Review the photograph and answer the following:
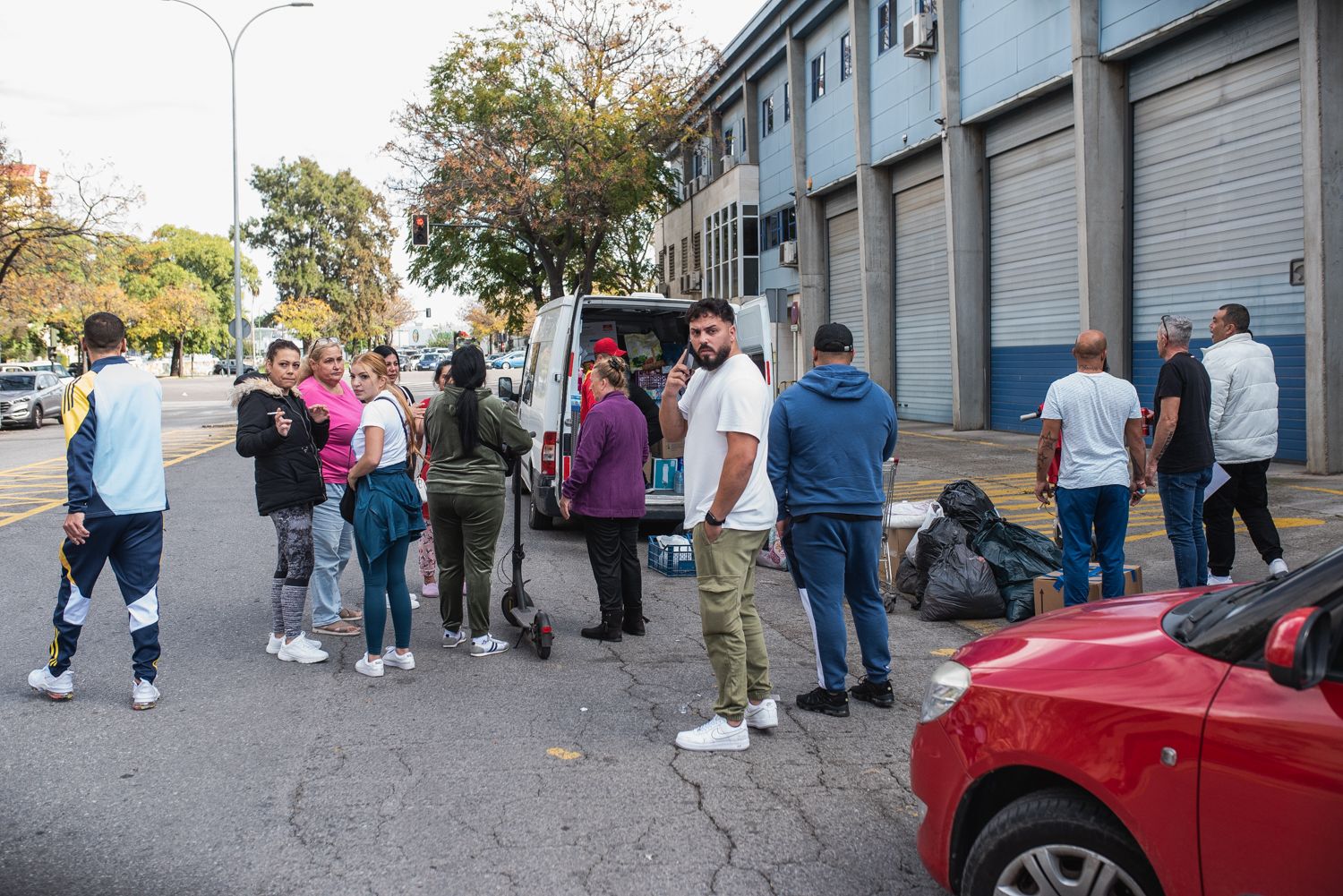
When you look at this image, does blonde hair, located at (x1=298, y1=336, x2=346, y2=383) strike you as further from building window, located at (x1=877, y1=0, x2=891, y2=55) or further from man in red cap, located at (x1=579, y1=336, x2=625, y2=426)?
building window, located at (x1=877, y1=0, x2=891, y2=55)

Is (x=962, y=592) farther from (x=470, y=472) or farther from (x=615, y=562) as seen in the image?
(x=470, y=472)

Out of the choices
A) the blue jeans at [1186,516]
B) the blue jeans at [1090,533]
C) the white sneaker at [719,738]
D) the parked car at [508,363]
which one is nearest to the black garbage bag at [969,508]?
the blue jeans at [1186,516]

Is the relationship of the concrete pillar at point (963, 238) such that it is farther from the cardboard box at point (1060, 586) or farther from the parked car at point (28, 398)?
the parked car at point (28, 398)

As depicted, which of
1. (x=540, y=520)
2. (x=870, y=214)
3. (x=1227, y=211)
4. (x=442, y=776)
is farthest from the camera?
(x=870, y=214)

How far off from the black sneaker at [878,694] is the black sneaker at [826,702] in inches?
4.4

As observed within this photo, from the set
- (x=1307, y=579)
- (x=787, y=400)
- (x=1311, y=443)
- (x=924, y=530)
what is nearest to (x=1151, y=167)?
(x=1311, y=443)

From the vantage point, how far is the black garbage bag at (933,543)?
24.3 ft

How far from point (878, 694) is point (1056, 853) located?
8.79ft

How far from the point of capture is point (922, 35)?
21906mm

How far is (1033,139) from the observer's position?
1958 cm

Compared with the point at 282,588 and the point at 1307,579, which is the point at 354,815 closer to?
the point at 282,588

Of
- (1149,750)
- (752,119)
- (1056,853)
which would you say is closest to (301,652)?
(1056,853)

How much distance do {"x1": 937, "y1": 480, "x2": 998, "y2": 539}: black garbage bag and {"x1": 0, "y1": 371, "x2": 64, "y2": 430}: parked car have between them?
27.2m

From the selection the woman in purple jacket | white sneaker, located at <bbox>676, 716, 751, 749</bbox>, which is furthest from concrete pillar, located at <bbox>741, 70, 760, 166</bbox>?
white sneaker, located at <bbox>676, 716, 751, 749</bbox>
